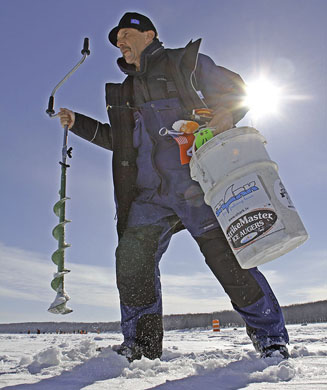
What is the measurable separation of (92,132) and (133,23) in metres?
1.00

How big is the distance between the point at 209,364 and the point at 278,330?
0.56m

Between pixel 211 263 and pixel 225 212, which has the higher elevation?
pixel 225 212

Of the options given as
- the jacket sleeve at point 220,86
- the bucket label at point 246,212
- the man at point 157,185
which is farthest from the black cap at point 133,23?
the bucket label at point 246,212

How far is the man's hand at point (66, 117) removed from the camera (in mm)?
3338

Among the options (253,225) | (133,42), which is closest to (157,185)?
(253,225)

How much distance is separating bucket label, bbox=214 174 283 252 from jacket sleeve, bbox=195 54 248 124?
2.67ft

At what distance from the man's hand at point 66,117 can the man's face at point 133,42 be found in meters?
0.71

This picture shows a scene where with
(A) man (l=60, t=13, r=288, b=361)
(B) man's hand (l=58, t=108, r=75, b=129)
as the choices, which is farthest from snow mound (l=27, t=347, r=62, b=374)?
(B) man's hand (l=58, t=108, r=75, b=129)

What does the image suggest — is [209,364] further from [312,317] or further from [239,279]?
[312,317]

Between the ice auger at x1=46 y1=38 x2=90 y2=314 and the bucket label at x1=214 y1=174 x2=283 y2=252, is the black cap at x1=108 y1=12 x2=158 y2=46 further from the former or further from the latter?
the bucket label at x1=214 y1=174 x2=283 y2=252

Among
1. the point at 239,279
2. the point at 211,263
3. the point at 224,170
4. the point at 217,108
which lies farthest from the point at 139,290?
the point at 217,108

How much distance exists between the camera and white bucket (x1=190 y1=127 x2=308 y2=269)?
1.85 metres

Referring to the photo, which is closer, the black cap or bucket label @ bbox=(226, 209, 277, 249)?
bucket label @ bbox=(226, 209, 277, 249)

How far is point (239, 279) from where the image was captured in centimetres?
233
